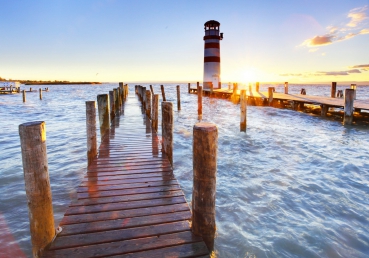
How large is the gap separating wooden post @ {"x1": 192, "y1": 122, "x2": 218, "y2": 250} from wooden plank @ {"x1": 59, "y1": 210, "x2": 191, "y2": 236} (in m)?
0.39

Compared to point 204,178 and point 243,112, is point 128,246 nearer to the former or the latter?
point 204,178

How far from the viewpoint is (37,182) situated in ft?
8.38

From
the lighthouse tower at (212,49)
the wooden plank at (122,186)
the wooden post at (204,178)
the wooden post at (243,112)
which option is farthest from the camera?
the lighthouse tower at (212,49)

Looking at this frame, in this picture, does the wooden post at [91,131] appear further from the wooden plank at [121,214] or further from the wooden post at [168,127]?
the wooden plank at [121,214]

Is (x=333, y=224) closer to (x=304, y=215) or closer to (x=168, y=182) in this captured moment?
(x=304, y=215)

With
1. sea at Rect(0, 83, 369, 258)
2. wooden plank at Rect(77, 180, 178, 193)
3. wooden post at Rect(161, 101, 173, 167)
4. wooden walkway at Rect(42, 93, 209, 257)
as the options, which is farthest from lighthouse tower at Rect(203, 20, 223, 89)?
wooden plank at Rect(77, 180, 178, 193)

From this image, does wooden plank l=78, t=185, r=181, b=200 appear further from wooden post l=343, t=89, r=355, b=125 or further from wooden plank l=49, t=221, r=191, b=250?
wooden post l=343, t=89, r=355, b=125

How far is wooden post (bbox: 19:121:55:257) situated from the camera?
2455mm

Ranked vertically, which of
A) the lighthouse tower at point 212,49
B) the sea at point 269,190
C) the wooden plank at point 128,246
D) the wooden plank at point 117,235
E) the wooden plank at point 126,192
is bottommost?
the sea at point 269,190

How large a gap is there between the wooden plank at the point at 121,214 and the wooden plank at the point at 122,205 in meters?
0.08

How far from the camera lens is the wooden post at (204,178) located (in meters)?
2.73

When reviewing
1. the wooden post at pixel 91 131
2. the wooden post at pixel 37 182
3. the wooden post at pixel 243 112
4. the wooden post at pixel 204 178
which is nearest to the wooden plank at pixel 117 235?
the wooden post at pixel 37 182

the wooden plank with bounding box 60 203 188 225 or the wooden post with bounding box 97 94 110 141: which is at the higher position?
the wooden post with bounding box 97 94 110 141

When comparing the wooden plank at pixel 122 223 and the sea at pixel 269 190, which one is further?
the sea at pixel 269 190
